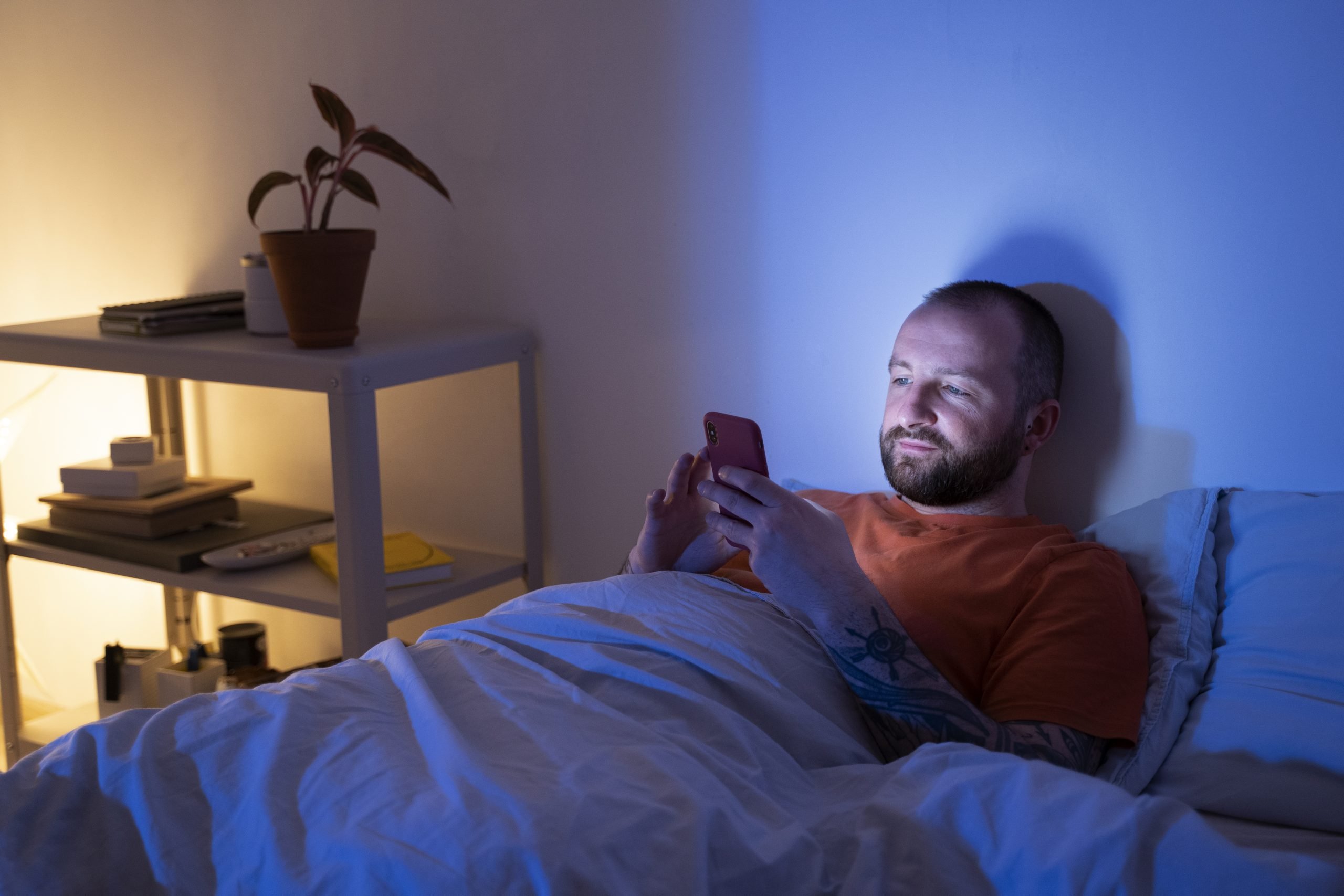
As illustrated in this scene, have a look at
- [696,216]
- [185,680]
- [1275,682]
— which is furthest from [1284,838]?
[185,680]

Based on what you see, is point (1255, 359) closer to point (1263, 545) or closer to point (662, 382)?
point (1263, 545)

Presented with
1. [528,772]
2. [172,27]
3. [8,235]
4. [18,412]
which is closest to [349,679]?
[528,772]

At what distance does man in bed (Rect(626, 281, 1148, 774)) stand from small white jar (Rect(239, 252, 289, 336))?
2.56ft

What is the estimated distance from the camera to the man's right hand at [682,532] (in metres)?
1.33

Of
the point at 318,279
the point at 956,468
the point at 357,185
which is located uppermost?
the point at 357,185

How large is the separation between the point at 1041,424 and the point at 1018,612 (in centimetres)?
26

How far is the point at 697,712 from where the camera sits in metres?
0.92

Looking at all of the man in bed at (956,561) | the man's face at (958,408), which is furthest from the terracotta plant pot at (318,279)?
the man's face at (958,408)

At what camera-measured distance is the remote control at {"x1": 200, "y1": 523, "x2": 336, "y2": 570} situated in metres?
1.79

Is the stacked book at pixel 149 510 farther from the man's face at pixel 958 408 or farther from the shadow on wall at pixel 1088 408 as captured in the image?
the shadow on wall at pixel 1088 408

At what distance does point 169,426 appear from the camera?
86.7 inches

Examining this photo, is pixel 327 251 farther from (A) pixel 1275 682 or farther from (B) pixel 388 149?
(A) pixel 1275 682

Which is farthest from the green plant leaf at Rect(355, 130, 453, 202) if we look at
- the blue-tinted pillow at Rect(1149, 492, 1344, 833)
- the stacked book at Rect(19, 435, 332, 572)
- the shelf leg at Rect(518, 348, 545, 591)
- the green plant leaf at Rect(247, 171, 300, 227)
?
the blue-tinted pillow at Rect(1149, 492, 1344, 833)

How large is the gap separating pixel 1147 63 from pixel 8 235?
7.47ft
